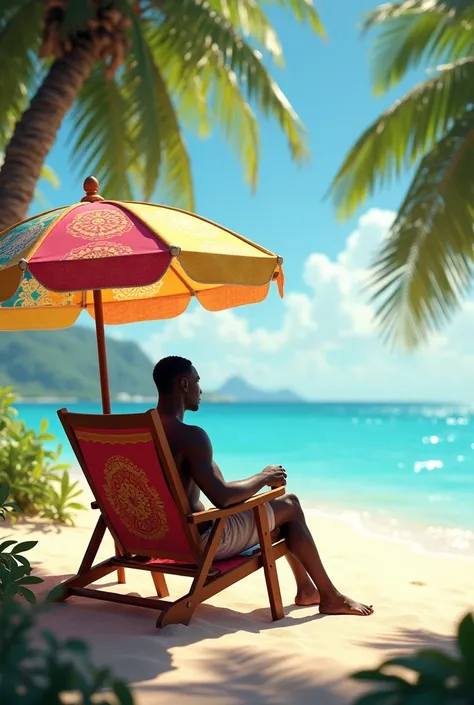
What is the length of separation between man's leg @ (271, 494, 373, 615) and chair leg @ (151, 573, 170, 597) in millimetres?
725

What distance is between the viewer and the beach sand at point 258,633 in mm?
2643

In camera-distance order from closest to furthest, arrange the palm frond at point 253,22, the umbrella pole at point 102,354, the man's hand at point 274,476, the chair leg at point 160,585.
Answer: the man's hand at point 274,476 < the chair leg at point 160,585 < the umbrella pole at point 102,354 < the palm frond at point 253,22

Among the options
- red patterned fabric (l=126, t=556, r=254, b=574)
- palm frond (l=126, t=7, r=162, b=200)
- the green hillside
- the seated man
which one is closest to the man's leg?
the seated man

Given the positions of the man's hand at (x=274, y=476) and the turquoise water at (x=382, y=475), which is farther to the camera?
the turquoise water at (x=382, y=475)

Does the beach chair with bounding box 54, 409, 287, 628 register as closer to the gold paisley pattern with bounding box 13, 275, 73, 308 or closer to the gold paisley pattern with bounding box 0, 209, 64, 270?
the gold paisley pattern with bounding box 0, 209, 64, 270

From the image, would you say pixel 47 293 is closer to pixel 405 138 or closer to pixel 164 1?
pixel 164 1

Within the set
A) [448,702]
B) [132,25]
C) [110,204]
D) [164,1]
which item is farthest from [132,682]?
[164,1]

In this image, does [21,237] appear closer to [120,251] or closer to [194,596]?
[120,251]

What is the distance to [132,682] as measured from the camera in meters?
2.64

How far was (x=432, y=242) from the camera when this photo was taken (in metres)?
9.25

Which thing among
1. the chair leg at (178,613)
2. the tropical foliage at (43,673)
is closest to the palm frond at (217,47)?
the chair leg at (178,613)

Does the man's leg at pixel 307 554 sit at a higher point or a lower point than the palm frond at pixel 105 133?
lower

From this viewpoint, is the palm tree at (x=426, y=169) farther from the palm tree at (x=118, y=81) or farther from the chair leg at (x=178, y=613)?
the chair leg at (x=178, y=613)

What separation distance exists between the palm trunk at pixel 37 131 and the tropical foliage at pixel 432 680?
654 cm
